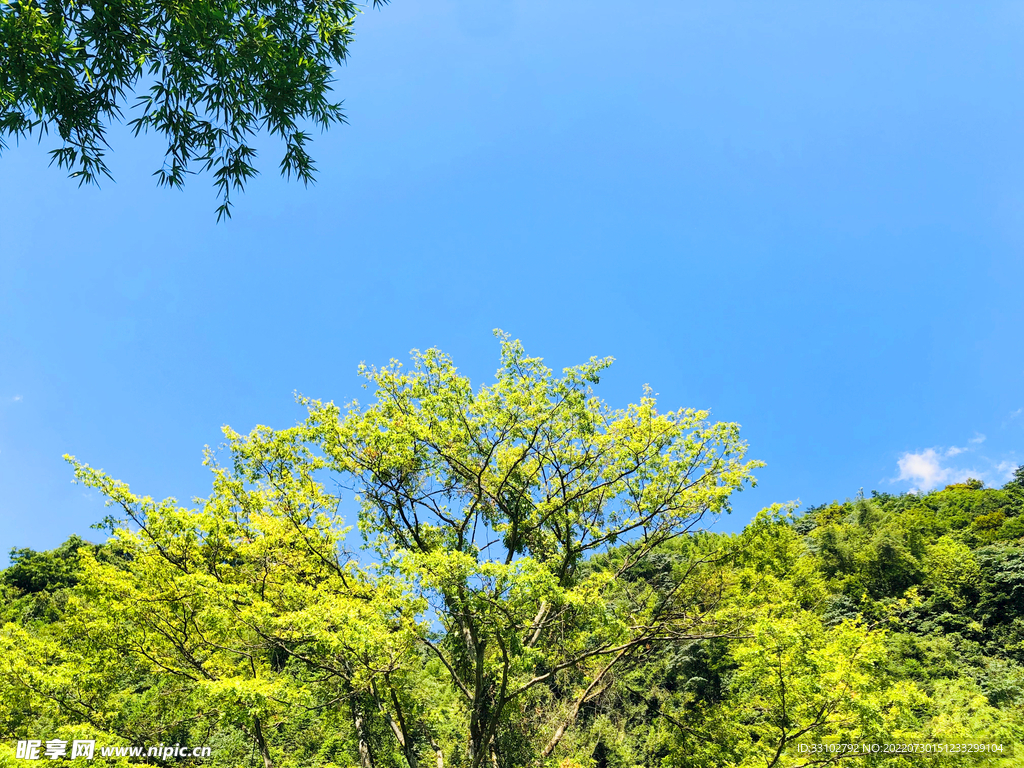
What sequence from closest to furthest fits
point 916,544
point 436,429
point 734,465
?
point 436,429
point 734,465
point 916,544

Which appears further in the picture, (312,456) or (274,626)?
(312,456)

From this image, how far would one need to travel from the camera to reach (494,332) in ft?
32.2

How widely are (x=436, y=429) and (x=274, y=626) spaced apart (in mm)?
4401

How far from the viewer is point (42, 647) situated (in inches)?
418

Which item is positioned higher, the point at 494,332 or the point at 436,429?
the point at 494,332

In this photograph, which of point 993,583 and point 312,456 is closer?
point 312,456

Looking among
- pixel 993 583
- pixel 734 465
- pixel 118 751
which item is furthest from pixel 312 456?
pixel 993 583

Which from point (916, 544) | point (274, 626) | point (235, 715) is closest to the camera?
point (235, 715)

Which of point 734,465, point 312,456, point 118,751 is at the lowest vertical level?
point 118,751

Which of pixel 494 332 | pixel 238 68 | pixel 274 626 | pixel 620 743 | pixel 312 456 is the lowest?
pixel 620 743

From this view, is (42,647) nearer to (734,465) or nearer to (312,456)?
(312,456)

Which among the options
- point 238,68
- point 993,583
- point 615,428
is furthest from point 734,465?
point 993,583

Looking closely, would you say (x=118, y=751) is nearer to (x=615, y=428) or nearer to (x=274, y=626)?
(x=274, y=626)

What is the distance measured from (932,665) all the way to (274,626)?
100 ft
